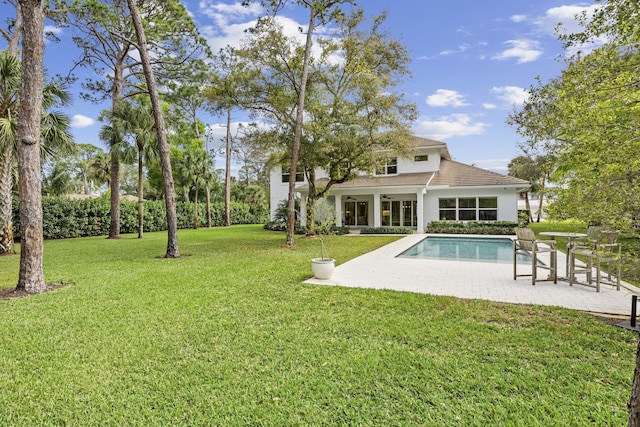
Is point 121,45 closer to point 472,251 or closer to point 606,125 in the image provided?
point 472,251

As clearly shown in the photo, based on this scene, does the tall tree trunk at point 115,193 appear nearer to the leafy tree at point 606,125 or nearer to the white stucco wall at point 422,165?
the white stucco wall at point 422,165

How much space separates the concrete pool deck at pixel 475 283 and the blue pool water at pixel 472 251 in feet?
4.67

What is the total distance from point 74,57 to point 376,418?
72.4ft

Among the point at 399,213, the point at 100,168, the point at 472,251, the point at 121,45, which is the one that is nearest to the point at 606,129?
the point at 472,251

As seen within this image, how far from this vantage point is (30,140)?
6.77 m

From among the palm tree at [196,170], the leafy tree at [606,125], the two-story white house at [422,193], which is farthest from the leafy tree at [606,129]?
the palm tree at [196,170]

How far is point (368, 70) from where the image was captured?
Result: 631 inches

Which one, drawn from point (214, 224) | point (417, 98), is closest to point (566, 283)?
point (417, 98)

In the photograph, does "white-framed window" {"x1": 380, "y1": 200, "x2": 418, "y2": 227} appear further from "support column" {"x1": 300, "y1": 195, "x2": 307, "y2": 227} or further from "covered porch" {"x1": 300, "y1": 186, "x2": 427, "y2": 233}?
"support column" {"x1": 300, "y1": 195, "x2": 307, "y2": 227}

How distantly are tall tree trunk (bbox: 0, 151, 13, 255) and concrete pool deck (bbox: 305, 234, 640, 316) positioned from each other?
13.4 meters

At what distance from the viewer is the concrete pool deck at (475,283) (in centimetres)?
584

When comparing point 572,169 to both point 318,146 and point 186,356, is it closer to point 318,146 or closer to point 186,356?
point 186,356

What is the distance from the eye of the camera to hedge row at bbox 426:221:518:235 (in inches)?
786

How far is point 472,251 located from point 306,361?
12.0 m
